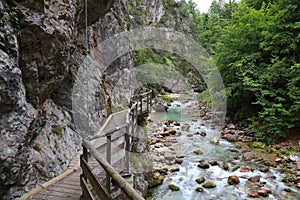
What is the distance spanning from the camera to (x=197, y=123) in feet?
50.2

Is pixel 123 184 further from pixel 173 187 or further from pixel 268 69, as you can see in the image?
pixel 268 69

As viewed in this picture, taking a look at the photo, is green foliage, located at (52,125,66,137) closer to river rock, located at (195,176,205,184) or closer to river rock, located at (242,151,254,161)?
river rock, located at (195,176,205,184)

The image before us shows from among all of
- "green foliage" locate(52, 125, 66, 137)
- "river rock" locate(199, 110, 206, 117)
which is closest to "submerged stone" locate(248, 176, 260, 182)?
"green foliage" locate(52, 125, 66, 137)

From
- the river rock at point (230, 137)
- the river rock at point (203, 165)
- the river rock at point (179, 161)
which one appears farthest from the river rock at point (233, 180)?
the river rock at point (230, 137)

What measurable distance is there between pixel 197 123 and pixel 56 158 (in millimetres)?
11553

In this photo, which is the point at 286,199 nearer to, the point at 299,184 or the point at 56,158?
the point at 299,184

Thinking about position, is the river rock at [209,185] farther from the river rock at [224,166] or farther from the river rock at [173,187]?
the river rock at [224,166]

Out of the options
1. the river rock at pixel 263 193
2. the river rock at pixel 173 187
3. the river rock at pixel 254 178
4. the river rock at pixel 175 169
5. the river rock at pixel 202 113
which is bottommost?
the river rock at pixel 173 187

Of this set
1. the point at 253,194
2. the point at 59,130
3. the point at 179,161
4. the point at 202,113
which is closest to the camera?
the point at 59,130

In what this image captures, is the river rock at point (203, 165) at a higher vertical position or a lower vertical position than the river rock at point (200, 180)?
higher

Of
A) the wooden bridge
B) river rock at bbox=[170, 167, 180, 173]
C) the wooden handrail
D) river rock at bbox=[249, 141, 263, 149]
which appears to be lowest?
river rock at bbox=[170, 167, 180, 173]

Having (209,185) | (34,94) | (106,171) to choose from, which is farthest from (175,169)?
(106,171)

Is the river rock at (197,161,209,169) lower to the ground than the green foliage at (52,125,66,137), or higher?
lower

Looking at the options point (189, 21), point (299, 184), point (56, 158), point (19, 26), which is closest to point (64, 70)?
point (19, 26)
